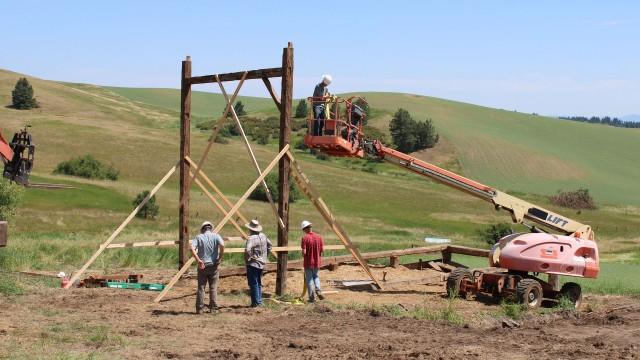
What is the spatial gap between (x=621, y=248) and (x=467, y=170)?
39.0 metres

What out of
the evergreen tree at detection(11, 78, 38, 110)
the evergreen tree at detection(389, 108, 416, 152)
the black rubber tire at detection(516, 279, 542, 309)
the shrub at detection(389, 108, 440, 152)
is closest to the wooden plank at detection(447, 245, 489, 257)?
the black rubber tire at detection(516, 279, 542, 309)

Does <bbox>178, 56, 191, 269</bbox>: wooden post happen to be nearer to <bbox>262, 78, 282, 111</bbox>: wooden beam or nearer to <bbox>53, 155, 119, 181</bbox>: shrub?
<bbox>262, 78, 282, 111</bbox>: wooden beam

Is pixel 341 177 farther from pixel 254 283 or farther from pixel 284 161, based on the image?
pixel 254 283

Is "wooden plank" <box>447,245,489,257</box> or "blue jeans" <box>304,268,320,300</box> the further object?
"wooden plank" <box>447,245,489,257</box>

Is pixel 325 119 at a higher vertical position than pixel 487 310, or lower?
higher

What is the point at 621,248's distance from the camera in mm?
42625

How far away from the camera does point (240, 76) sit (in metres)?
18.8

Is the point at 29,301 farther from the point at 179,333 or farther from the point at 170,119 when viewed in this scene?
the point at 170,119

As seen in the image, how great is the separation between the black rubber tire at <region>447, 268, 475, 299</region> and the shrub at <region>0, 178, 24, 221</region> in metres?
19.3

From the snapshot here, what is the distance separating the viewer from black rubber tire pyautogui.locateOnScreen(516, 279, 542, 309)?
17.3 metres

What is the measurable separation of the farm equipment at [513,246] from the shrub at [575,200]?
5434cm

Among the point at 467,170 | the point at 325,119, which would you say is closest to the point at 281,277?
the point at 325,119

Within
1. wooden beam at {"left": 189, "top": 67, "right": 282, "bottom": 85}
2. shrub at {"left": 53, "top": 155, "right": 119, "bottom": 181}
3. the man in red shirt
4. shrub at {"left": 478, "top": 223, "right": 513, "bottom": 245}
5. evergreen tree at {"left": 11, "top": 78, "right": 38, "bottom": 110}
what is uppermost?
evergreen tree at {"left": 11, "top": 78, "right": 38, "bottom": 110}

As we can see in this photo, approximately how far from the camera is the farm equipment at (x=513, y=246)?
1772 centimetres
